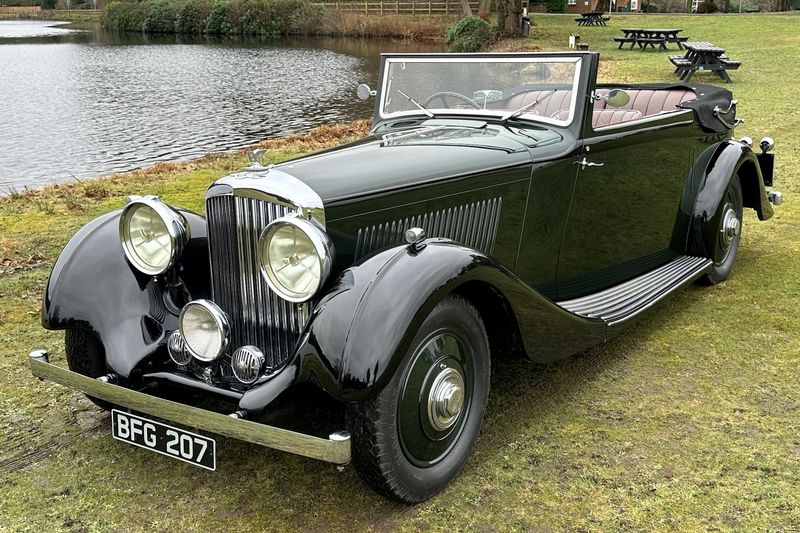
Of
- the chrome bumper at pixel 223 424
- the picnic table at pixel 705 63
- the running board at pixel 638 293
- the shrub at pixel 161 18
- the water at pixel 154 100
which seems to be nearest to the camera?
the chrome bumper at pixel 223 424

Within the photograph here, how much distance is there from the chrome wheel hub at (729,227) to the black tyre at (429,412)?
3.06 m

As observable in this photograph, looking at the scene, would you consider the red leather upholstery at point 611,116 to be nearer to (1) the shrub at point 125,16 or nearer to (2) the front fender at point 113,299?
(2) the front fender at point 113,299

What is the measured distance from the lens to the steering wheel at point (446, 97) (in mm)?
4258

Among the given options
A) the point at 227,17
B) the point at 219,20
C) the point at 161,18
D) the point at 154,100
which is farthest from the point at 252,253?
the point at 161,18

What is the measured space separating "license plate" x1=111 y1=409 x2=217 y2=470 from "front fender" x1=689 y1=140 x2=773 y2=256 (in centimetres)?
380

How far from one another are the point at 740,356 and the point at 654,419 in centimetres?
100

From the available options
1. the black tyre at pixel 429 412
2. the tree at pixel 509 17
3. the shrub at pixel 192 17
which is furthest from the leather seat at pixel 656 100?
the shrub at pixel 192 17

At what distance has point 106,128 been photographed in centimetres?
1541

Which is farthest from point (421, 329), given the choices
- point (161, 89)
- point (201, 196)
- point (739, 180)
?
point (161, 89)

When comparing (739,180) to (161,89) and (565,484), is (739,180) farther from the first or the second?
(161,89)

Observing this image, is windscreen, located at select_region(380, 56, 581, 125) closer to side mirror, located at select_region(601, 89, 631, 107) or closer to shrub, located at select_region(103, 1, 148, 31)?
side mirror, located at select_region(601, 89, 631, 107)

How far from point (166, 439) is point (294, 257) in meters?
0.85

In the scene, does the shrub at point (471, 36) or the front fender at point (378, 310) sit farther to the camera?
the shrub at point (471, 36)

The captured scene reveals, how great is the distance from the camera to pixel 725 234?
17.5ft
